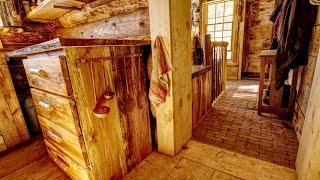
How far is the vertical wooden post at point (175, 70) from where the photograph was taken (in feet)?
3.84

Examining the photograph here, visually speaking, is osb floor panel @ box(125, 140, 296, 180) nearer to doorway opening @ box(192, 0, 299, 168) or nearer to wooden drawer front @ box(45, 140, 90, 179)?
doorway opening @ box(192, 0, 299, 168)

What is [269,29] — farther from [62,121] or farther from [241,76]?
[62,121]

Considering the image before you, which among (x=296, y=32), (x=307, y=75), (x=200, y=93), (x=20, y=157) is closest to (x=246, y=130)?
(x=200, y=93)

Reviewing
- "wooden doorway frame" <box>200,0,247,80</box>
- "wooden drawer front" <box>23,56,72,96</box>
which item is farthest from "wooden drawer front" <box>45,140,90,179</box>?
"wooden doorway frame" <box>200,0,247,80</box>

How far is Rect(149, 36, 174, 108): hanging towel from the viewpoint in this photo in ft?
3.98

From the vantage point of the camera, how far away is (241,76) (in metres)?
4.77

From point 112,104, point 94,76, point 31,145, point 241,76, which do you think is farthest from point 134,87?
point 241,76

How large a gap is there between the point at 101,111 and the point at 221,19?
4.80 metres

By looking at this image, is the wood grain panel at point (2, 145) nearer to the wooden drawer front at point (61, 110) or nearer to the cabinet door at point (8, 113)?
the cabinet door at point (8, 113)

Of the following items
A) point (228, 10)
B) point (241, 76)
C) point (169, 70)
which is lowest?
point (241, 76)

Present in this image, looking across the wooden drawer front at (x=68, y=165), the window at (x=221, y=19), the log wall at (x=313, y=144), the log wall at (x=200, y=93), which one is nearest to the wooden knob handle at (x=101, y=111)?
the wooden drawer front at (x=68, y=165)

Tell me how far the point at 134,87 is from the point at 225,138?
1.11 metres

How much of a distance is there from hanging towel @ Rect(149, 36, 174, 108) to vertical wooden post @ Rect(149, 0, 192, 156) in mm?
32

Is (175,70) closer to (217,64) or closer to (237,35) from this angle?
(217,64)
